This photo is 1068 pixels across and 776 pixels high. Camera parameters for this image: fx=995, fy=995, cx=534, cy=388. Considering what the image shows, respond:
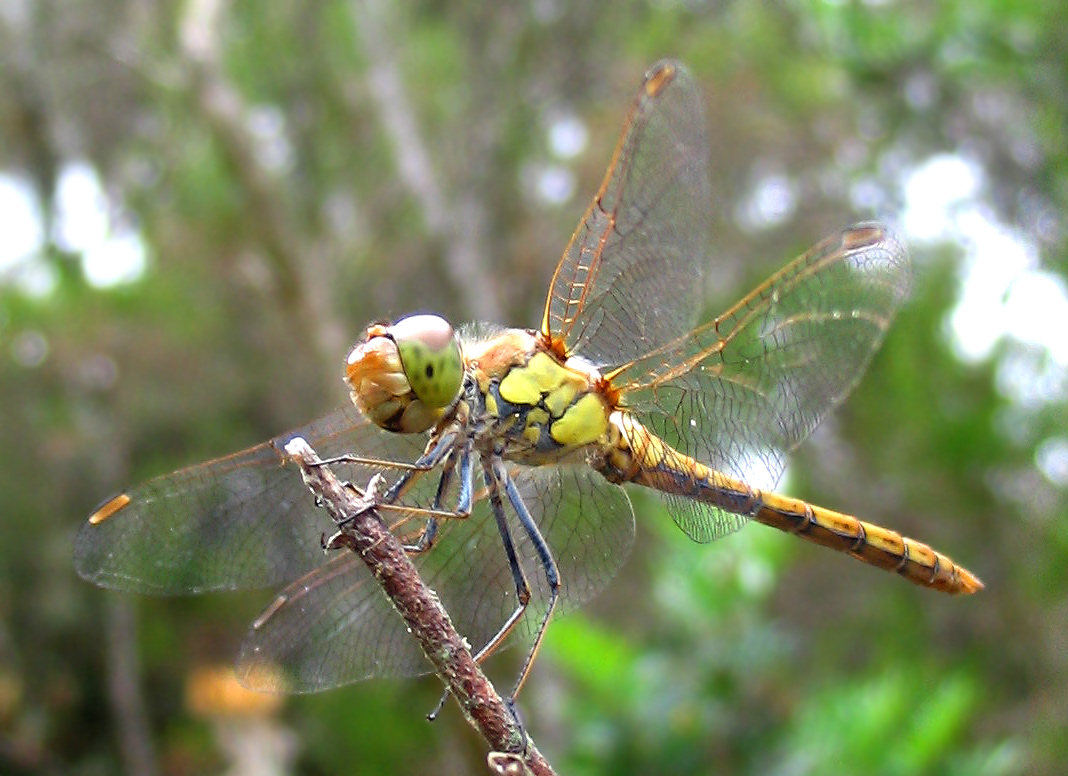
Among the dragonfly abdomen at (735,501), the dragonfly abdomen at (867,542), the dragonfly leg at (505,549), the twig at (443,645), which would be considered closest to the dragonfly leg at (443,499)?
the dragonfly leg at (505,549)

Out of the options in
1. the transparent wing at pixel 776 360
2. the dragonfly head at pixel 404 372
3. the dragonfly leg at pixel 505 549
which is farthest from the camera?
the transparent wing at pixel 776 360

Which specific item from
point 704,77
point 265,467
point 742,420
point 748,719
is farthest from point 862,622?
point 265,467

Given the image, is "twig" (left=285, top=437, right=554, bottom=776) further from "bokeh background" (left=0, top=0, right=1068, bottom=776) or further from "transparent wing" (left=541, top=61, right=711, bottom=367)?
"bokeh background" (left=0, top=0, right=1068, bottom=776)

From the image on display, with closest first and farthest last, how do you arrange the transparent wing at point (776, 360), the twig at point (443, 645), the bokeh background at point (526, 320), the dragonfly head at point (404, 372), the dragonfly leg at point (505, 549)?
the twig at point (443, 645)
the dragonfly head at point (404, 372)
the dragonfly leg at point (505, 549)
the transparent wing at point (776, 360)
the bokeh background at point (526, 320)

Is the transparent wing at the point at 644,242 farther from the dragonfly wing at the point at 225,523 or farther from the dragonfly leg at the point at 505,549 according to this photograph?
the dragonfly wing at the point at 225,523

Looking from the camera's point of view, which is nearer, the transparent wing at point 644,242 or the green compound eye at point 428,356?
the green compound eye at point 428,356

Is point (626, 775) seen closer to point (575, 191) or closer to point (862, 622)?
point (862, 622)

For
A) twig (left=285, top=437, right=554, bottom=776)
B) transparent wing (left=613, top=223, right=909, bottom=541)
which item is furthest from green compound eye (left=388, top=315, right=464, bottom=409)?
twig (left=285, top=437, right=554, bottom=776)
